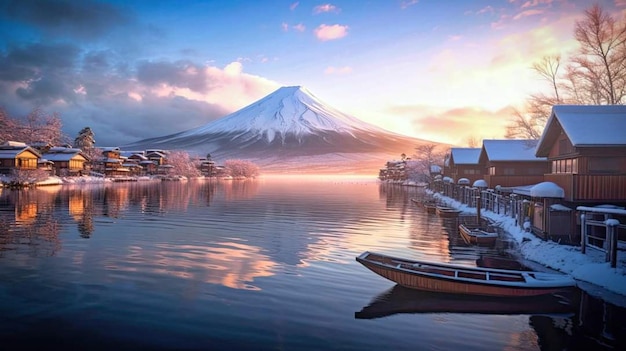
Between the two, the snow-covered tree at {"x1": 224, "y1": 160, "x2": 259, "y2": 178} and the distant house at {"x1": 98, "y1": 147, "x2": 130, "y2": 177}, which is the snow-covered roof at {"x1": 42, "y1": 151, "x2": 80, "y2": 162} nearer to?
the distant house at {"x1": 98, "y1": 147, "x2": 130, "y2": 177}

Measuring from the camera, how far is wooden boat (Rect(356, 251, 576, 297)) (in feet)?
38.5

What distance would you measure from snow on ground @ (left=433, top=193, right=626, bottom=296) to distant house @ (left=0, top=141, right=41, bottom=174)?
7273 cm

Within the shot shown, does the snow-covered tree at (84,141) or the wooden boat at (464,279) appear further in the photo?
the snow-covered tree at (84,141)

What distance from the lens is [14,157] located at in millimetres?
65500

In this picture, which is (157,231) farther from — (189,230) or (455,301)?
(455,301)

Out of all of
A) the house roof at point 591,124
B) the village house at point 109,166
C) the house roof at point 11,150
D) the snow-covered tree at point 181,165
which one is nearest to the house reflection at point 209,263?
the house roof at point 591,124

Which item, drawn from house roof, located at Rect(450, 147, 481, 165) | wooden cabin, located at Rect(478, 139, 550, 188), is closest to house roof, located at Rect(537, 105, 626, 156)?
wooden cabin, located at Rect(478, 139, 550, 188)

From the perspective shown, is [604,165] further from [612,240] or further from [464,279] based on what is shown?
[464,279]

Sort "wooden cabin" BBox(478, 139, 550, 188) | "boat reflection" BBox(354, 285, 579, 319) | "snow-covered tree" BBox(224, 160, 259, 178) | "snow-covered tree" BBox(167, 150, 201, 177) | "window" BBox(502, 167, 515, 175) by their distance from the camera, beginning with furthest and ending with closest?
"snow-covered tree" BBox(224, 160, 259, 178)
"snow-covered tree" BBox(167, 150, 201, 177)
"window" BBox(502, 167, 515, 175)
"wooden cabin" BBox(478, 139, 550, 188)
"boat reflection" BBox(354, 285, 579, 319)

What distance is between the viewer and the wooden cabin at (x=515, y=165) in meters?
37.8

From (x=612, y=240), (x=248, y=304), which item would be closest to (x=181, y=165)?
(x=248, y=304)

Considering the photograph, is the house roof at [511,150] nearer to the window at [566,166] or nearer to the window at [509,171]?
the window at [509,171]

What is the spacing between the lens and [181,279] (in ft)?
43.9

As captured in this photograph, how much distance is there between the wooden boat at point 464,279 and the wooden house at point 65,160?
84.2 m
